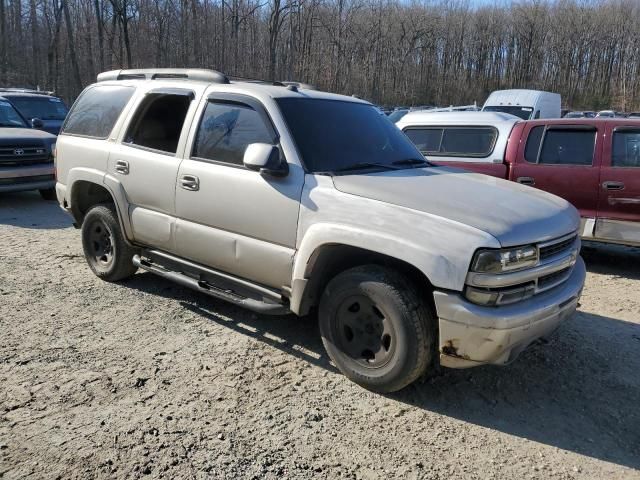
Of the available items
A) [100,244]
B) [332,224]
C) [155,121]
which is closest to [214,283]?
[332,224]

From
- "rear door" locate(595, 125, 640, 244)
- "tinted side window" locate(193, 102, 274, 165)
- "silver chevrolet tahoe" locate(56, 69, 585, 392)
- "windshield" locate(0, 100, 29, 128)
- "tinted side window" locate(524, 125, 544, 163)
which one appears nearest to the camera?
"silver chevrolet tahoe" locate(56, 69, 585, 392)

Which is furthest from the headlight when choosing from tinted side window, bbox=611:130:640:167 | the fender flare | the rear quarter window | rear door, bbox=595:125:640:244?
the rear quarter window

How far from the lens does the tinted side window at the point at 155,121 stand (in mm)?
4926

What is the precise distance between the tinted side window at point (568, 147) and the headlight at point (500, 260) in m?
4.27

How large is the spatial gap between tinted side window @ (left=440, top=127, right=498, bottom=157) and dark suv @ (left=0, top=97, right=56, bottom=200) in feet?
22.7

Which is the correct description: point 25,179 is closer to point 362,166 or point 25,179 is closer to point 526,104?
point 362,166

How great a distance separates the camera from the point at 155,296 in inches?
205

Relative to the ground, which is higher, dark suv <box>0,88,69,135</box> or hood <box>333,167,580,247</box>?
dark suv <box>0,88,69,135</box>

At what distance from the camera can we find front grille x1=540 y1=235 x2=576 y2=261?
3.35 metres

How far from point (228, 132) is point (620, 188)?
4799 mm

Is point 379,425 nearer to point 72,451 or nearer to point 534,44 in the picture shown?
point 72,451

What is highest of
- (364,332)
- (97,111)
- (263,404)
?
(97,111)

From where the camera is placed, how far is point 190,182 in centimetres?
435

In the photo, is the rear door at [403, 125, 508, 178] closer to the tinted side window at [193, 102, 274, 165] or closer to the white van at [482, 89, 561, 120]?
the tinted side window at [193, 102, 274, 165]
